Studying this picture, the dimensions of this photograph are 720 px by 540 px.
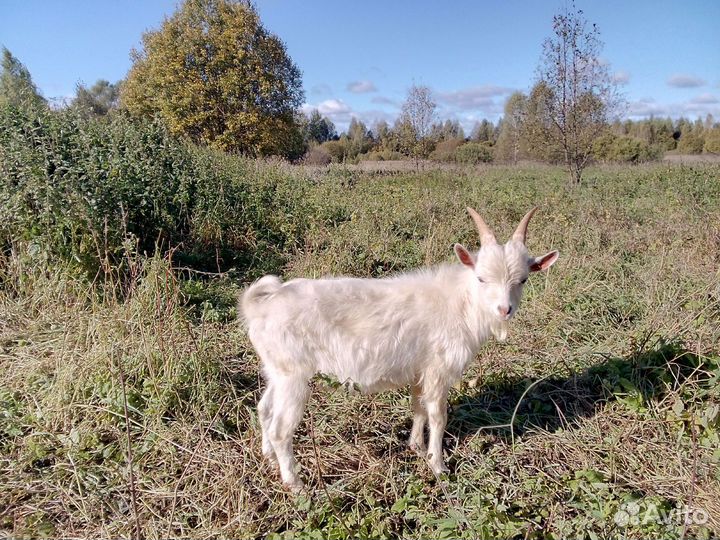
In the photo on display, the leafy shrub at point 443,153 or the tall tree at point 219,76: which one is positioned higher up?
the tall tree at point 219,76

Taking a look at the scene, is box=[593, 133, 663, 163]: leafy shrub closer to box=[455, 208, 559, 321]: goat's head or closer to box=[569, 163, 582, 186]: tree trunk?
box=[569, 163, 582, 186]: tree trunk

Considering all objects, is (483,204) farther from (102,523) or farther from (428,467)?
(102,523)

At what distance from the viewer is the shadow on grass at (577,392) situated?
10.8ft

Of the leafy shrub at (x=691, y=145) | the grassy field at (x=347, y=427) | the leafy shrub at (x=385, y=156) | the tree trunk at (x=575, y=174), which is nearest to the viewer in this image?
the grassy field at (x=347, y=427)

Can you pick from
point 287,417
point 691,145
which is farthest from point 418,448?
point 691,145

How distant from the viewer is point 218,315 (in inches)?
180

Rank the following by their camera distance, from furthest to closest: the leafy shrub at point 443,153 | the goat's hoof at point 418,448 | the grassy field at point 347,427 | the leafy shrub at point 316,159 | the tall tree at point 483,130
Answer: the tall tree at point 483,130
the leafy shrub at point 443,153
the leafy shrub at point 316,159
the goat's hoof at point 418,448
the grassy field at point 347,427

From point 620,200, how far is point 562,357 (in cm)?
813

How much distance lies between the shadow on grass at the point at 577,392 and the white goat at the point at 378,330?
0.61 metres

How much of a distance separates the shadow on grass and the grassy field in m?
0.01

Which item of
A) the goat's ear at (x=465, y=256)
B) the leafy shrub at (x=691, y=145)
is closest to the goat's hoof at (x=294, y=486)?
the goat's ear at (x=465, y=256)

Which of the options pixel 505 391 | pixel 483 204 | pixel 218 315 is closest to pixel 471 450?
pixel 505 391

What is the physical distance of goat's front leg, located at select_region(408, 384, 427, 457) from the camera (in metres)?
3.08
